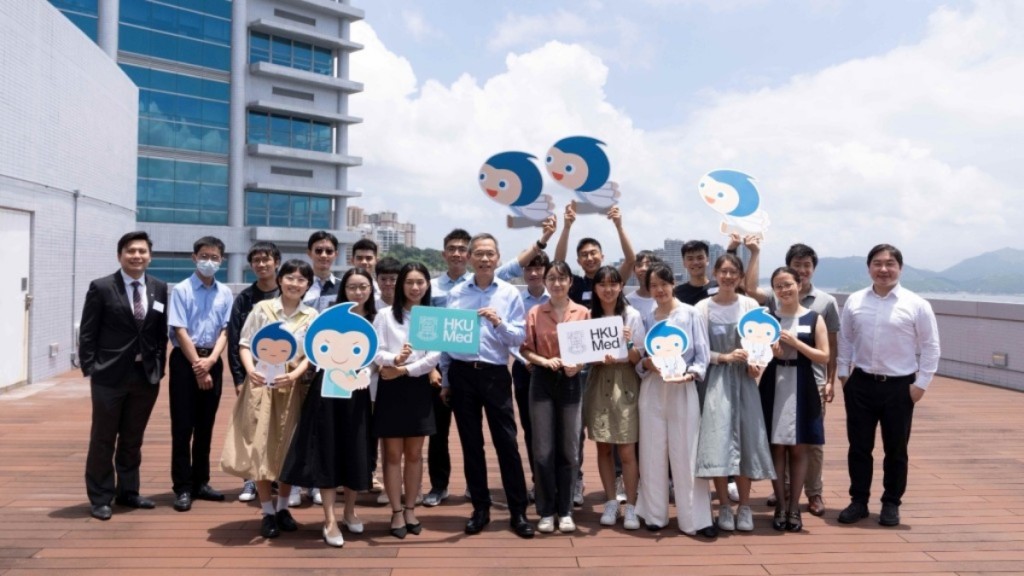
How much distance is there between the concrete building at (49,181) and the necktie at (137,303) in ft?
16.7

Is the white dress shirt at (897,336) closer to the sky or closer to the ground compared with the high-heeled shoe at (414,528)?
closer to the sky

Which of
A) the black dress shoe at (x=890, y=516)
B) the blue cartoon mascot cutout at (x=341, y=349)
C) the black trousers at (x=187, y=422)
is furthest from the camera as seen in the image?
the black trousers at (x=187, y=422)

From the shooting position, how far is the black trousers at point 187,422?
15.5ft

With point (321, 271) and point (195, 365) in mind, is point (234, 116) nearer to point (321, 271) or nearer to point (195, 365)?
point (321, 271)

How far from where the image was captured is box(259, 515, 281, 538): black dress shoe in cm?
416

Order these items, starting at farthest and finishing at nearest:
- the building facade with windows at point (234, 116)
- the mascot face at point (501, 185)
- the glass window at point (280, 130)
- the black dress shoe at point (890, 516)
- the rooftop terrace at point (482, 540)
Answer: the glass window at point (280, 130), the building facade with windows at point (234, 116), the mascot face at point (501, 185), the black dress shoe at point (890, 516), the rooftop terrace at point (482, 540)

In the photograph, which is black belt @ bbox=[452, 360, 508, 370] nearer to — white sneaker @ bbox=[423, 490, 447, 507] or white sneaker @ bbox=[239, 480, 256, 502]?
white sneaker @ bbox=[423, 490, 447, 507]

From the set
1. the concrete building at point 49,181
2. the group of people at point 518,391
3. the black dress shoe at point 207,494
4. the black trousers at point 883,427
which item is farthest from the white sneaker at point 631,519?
the concrete building at point 49,181

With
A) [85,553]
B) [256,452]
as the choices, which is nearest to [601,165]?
[256,452]

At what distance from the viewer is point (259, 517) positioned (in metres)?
4.54

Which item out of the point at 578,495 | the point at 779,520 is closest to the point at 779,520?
the point at 779,520

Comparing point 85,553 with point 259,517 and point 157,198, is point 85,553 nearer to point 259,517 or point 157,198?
point 259,517

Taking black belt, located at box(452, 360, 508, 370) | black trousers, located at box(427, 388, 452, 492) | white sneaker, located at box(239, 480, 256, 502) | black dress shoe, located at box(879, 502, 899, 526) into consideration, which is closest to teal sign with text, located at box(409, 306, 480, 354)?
black belt, located at box(452, 360, 508, 370)

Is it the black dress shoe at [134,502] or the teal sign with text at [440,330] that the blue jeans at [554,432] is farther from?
the black dress shoe at [134,502]
